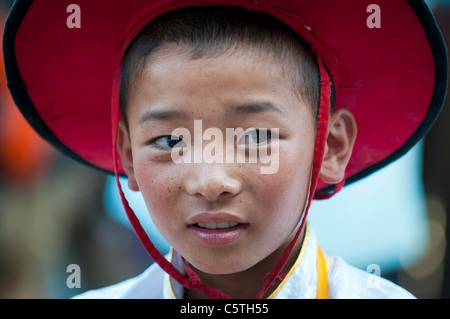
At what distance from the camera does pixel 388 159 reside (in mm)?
1450

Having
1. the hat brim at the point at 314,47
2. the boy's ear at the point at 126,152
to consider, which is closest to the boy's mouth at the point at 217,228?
the boy's ear at the point at 126,152

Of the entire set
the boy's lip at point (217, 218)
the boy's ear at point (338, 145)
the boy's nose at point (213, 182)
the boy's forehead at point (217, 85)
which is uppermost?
the boy's forehead at point (217, 85)

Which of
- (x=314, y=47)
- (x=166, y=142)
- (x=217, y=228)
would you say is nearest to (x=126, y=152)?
(x=166, y=142)

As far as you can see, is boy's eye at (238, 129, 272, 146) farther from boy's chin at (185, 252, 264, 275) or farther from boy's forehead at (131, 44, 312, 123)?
boy's chin at (185, 252, 264, 275)

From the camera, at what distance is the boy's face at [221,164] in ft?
3.26

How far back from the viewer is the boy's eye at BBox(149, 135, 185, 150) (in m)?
1.05

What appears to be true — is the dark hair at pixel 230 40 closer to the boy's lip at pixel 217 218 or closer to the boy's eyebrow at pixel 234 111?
the boy's eyebrow at pixel 234 111

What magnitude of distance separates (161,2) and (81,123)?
1.67ft

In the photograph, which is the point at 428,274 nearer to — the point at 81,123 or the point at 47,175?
the point at 81,123

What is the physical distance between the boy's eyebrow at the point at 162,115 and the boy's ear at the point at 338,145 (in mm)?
404

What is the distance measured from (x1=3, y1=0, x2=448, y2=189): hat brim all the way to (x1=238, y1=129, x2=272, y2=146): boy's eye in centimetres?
25

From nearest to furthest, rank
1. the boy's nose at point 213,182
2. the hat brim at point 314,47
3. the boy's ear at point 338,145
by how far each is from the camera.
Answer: the boy's nose at point 213,182 < the hat brim at point 314,47 < the boy's ear at point 338,145

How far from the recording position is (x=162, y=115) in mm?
1040

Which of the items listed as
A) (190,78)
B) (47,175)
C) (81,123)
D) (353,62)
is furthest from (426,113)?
(47,175)
